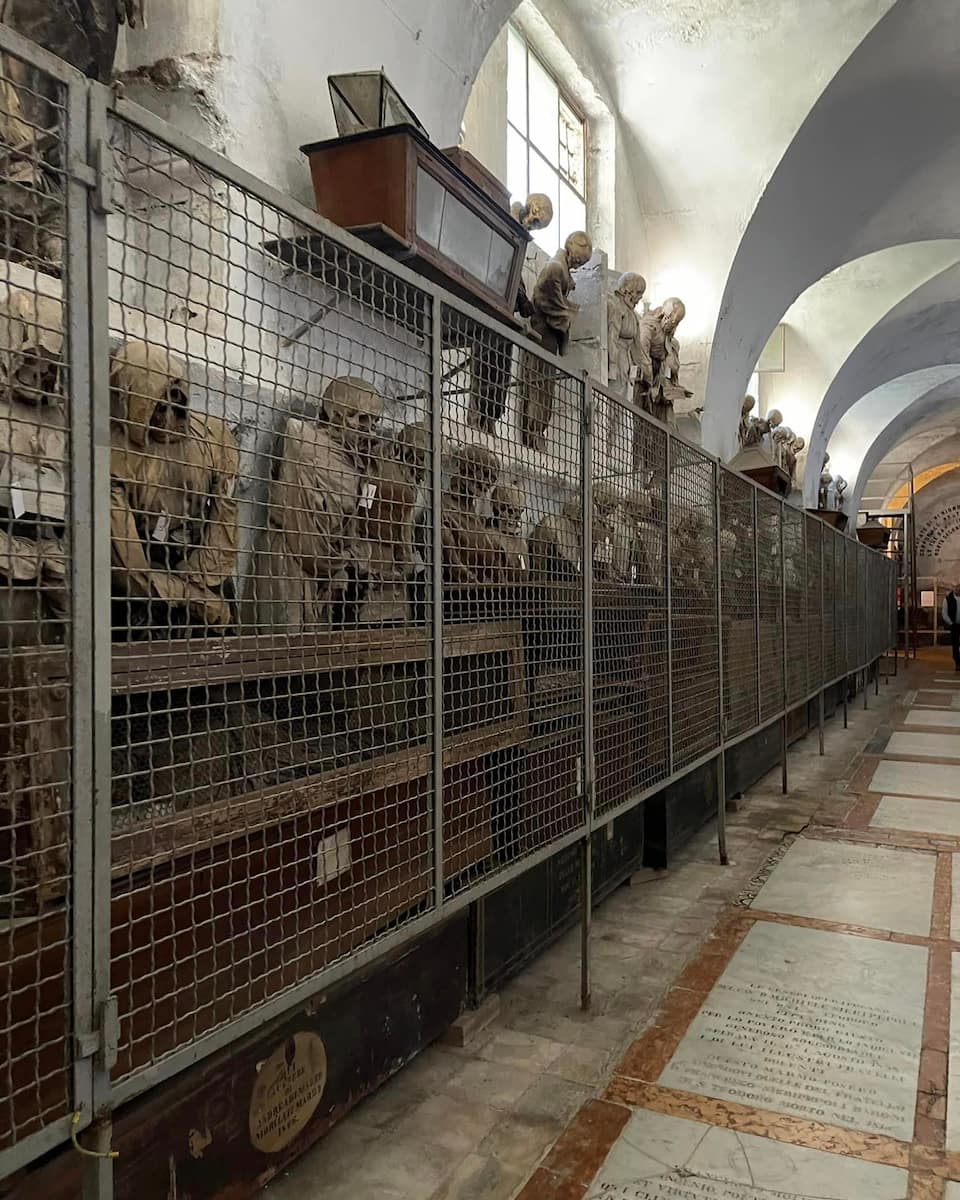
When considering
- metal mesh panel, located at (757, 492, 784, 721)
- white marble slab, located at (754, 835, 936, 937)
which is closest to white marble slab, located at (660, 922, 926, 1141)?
white marble slab, located at (754, 835, 936, 937)

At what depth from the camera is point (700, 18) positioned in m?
7.93

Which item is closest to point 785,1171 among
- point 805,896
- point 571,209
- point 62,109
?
point 805,896

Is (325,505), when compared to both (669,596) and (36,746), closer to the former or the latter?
(36,746)

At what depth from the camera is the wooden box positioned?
3.69 meters

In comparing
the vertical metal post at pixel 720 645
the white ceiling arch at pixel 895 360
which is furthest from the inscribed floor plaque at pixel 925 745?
the white ceiling arch at pixel 895 360

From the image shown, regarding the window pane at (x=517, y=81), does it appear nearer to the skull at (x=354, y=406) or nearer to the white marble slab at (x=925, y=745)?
the skull at (x=354, y=406)

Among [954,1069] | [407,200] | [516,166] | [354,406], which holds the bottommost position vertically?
[954,1069]

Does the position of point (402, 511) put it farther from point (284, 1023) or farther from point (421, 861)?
point (284, 1023)

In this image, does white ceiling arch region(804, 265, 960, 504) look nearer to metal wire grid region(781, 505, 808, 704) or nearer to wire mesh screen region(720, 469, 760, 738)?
metal wire grid region(781, 505, 808, 704)

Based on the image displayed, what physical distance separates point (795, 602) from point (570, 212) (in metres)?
4.14

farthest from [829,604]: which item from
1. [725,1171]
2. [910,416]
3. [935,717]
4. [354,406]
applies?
[910,416]

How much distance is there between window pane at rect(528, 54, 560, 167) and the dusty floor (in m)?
6.19

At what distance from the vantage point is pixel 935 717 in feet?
38.1

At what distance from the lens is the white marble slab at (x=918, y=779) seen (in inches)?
275
